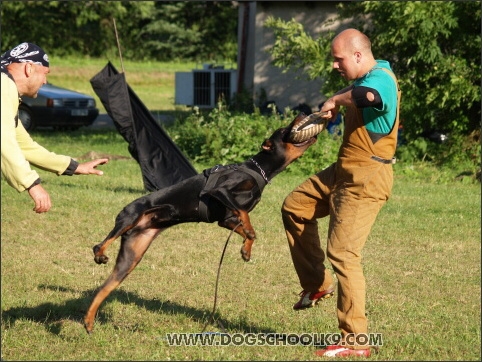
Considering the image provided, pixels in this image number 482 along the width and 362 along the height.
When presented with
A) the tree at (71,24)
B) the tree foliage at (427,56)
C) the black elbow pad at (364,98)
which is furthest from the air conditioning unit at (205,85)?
the black elbow pad at (364,98)

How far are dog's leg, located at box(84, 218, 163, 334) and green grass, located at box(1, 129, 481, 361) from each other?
0.23 m

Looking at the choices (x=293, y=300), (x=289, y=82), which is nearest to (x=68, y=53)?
(x=289, y=82)

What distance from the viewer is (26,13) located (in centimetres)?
3641

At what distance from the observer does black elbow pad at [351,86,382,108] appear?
552cm

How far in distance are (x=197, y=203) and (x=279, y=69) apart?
1729 centimetres

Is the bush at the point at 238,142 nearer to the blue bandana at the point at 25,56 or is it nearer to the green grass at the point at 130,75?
the blue bandana at the point at 25,56

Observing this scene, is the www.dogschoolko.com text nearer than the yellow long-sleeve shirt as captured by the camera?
No

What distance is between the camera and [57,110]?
23.8 m

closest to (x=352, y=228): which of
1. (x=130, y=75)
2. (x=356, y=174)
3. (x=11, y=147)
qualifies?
(x=356, y=174)

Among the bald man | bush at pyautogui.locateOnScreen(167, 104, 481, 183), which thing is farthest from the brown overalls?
bush at pyautogui.locateOnScreen(167, 104, 481, 183)

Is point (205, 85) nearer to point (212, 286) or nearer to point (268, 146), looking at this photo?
point (212, 286)

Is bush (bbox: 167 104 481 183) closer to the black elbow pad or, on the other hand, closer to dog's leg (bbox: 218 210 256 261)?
dog's leg (bbox: 218 210 256 261)

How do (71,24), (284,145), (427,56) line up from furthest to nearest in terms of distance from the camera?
(71,24) → (427,56) → (284,145)

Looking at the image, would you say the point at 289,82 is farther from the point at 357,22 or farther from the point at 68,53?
the point at 68,53
